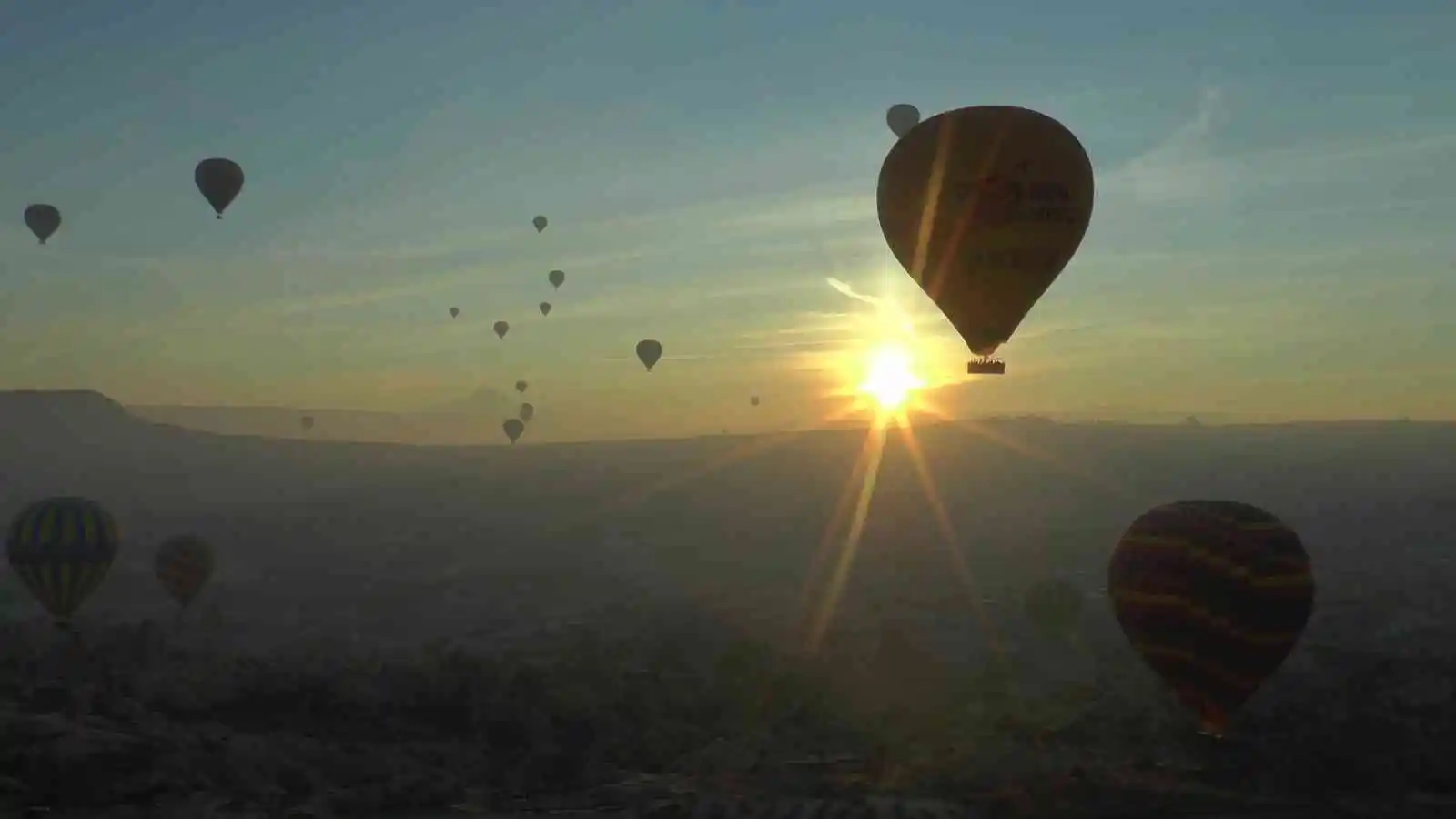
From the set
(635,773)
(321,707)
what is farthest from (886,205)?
(321,707)

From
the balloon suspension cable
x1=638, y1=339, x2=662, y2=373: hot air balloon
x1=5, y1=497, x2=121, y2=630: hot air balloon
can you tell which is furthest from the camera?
x1=638, y1=339, x2=662, y2=373: hot air balloon

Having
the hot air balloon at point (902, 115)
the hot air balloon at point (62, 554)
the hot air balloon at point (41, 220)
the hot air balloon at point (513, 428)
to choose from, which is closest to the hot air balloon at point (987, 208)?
the hot air balloon at point (902, 115)

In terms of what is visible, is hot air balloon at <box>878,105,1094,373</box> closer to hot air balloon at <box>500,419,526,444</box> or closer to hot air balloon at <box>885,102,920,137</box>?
hot air balloon at <box>885,102,920,137</box>

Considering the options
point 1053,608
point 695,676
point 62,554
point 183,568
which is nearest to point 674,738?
point 695,676

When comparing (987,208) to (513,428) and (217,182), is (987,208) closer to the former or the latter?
(217,182)

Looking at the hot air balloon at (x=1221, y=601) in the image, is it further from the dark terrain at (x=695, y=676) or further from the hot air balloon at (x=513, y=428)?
the hot air balloon at (x=513, y=428)

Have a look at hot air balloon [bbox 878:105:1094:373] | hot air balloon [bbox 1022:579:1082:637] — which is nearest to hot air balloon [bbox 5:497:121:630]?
hot air balloon [bbox 878:105:1094:373]
